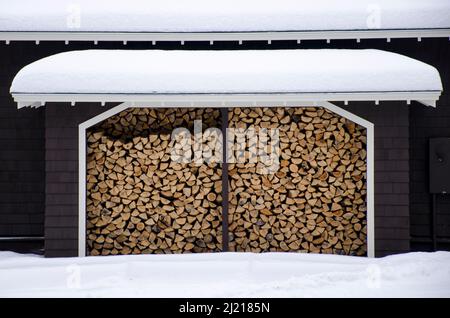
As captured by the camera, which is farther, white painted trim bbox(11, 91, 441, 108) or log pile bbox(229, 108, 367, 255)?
log pile bbox(229, 108, 367, 255)

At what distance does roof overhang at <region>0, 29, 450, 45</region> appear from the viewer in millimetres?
8039

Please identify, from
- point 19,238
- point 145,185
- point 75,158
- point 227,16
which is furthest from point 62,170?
point 227,16

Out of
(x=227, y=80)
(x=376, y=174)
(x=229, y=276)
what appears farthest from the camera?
(x=376, y=174)

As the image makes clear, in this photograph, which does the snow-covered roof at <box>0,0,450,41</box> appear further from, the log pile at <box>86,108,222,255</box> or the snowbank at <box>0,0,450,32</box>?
the log pile at <box>86,108,222,255</box>

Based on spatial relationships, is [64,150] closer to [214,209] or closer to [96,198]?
[96,198]

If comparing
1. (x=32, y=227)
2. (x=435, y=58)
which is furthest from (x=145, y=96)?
(x=435, y=58)

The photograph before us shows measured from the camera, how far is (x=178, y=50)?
8.38 metres

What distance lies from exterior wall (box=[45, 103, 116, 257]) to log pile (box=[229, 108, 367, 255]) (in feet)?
6.77

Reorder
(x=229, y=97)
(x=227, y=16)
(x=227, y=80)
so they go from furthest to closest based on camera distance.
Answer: (x=227, y=16) → (x=227, y=80) → (x=229, y=97)

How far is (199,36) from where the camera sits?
8.17 m

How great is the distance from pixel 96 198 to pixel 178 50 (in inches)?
98.5

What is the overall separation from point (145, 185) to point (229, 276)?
179 centimetres

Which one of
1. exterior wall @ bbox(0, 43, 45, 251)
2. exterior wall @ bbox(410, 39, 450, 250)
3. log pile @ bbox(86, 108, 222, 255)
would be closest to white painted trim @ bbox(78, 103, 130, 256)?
log pile @ bbox(86, 108, 222, 255)

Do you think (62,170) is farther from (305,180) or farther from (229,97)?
(305,180)
